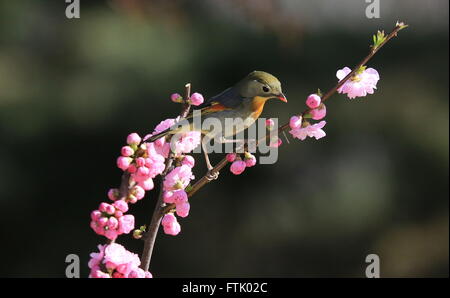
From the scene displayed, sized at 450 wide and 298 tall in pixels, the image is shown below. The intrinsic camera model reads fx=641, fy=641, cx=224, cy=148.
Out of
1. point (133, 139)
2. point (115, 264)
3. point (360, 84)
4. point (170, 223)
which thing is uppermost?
point (360, 84)

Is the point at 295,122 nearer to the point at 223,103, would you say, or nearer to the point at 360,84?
the point at 360,84

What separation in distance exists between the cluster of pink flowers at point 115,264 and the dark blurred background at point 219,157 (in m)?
2.99

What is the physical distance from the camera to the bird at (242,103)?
1.29 meters

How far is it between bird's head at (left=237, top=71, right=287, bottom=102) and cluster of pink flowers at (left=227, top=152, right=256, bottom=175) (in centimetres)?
16

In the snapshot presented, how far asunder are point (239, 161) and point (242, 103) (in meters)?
0.26

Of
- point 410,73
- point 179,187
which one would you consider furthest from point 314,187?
point 179,187

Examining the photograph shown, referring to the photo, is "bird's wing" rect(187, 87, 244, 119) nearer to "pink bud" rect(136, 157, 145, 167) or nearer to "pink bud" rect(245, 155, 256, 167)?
"pink bud" rect(245, 155, 256, 167)

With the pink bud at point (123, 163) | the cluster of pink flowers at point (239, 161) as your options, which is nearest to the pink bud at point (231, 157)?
the cluster of pink flowers at point (239, 161)

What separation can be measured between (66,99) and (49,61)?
0.32 m

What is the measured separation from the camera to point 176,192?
3.72 ft

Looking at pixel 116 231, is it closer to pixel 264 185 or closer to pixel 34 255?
pixel 264 185

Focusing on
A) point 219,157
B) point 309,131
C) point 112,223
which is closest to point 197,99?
point 309,131

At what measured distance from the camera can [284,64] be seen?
14.5ft

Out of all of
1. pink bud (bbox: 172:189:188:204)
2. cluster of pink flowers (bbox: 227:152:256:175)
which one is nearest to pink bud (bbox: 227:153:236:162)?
cluster of pink flowers (bbox: 227:152:256:175)
